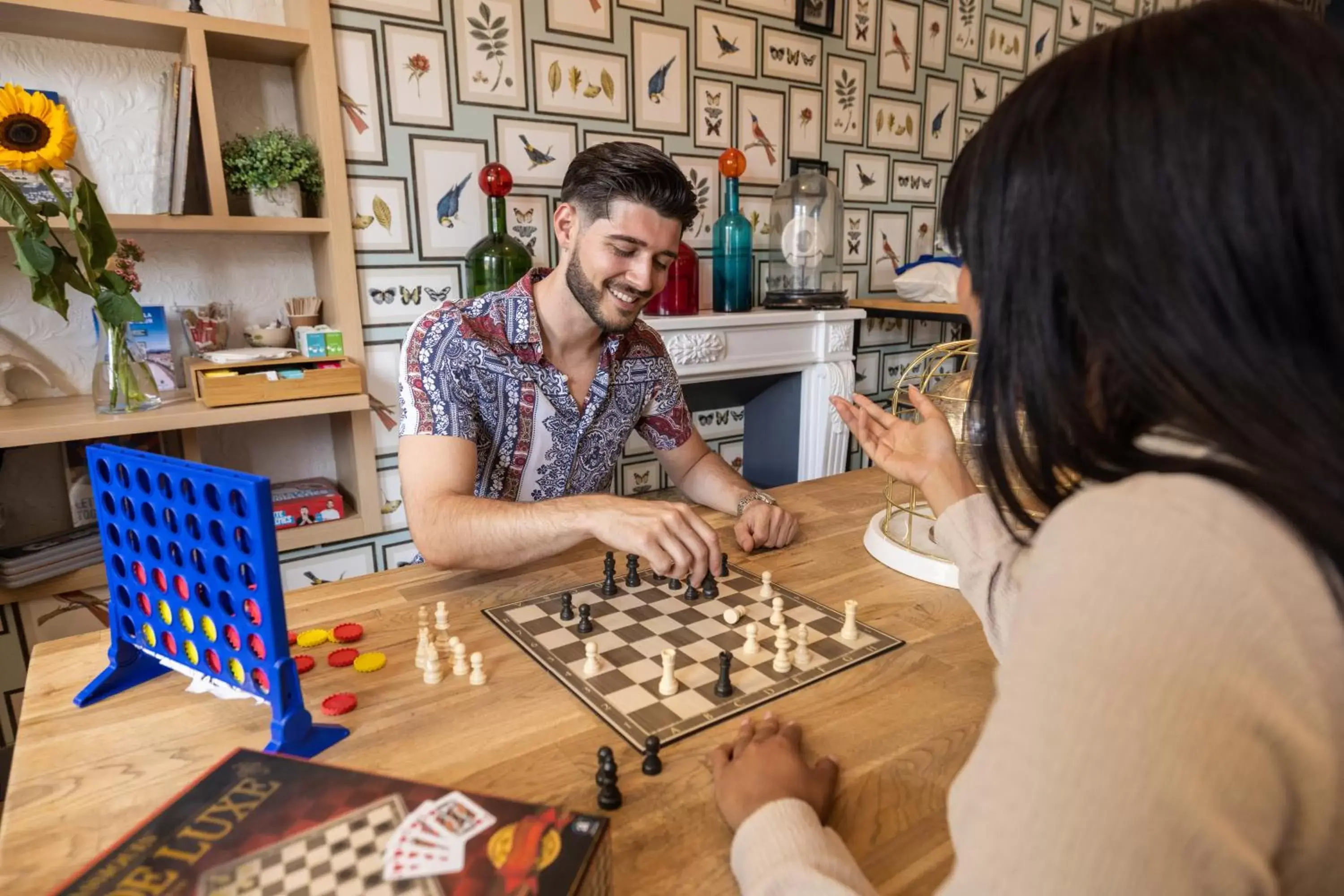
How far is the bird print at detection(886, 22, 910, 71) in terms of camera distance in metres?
3.28

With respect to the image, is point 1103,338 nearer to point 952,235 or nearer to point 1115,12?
point 952,235

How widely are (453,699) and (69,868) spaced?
367 millimetres

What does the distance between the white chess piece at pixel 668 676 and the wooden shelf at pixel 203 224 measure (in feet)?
5.37

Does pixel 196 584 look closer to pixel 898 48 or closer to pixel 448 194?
pixel 448 194

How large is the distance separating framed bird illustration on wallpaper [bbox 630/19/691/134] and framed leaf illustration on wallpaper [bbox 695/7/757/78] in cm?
6

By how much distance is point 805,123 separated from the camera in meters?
3.12

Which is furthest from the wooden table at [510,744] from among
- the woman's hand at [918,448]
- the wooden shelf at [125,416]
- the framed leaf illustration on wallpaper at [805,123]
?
the framed leaf illustration on wallpaper at [805,123]

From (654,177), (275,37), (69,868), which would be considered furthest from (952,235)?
(275,37)

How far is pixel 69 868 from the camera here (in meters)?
0.66

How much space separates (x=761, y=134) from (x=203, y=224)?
197cm

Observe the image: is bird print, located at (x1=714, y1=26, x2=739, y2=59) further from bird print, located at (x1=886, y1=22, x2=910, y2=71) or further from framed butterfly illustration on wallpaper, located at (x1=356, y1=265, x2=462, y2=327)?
framed butterfly illustration on wallpaper, located at (x1=356, y1=265, x2=462, y2=327)

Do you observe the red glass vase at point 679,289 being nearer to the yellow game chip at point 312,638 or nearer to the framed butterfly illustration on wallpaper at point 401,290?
the framed butterfly illustration on wallpaper at point 401,290

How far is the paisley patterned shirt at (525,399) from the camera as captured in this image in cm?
151

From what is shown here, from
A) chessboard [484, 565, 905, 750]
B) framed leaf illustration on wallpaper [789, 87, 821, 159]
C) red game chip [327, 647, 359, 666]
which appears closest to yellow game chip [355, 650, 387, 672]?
red game chip [327, 647, 359, 666]
